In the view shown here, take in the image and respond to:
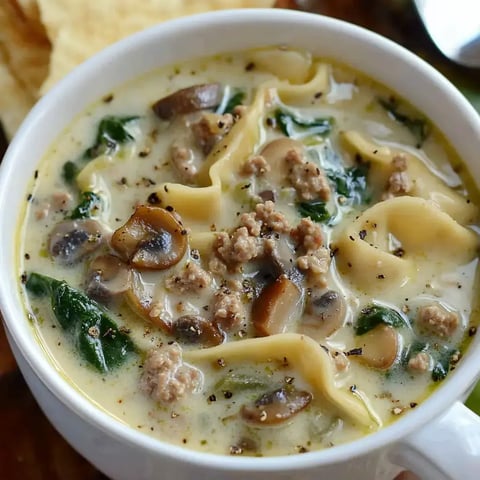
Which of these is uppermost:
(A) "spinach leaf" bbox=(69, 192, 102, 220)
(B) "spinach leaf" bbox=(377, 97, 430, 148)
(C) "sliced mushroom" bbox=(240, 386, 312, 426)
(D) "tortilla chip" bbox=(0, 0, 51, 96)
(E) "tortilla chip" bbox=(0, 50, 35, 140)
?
(B) "spinach leaf" bbox=(377, 97, 430, 148)

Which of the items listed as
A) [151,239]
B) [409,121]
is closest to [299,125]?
[409,121]

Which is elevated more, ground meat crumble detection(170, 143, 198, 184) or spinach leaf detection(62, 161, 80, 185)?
ground meat crumble detection(170, 143, 198, 184)

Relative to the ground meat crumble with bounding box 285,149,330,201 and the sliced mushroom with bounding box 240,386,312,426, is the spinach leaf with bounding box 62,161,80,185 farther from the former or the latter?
the sliced mushroom with bounding box 240,386,312,426

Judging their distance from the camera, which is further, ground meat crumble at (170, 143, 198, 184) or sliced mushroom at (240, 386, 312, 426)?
ground meat crumble at (170, 143, 198, 184)

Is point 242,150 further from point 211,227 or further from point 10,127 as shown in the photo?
point 10,127

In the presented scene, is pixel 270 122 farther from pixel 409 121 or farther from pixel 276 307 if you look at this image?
pixel 276 307

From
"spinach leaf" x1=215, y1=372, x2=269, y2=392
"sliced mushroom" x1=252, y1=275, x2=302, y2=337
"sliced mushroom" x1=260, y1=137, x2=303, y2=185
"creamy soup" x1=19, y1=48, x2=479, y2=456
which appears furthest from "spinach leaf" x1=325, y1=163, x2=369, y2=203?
"spinach leaf" x1=215, y1=372, x2=269, y2=392

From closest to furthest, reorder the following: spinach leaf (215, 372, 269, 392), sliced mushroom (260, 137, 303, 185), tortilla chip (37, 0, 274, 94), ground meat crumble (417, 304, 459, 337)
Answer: spinach leaf (215, 372, 269, 392)
ground meat crumble (417, 304, 459, 337)
sliced mushroom (260, 137, 303, 185)
tortilla chip (37, 0, 274, 94)
